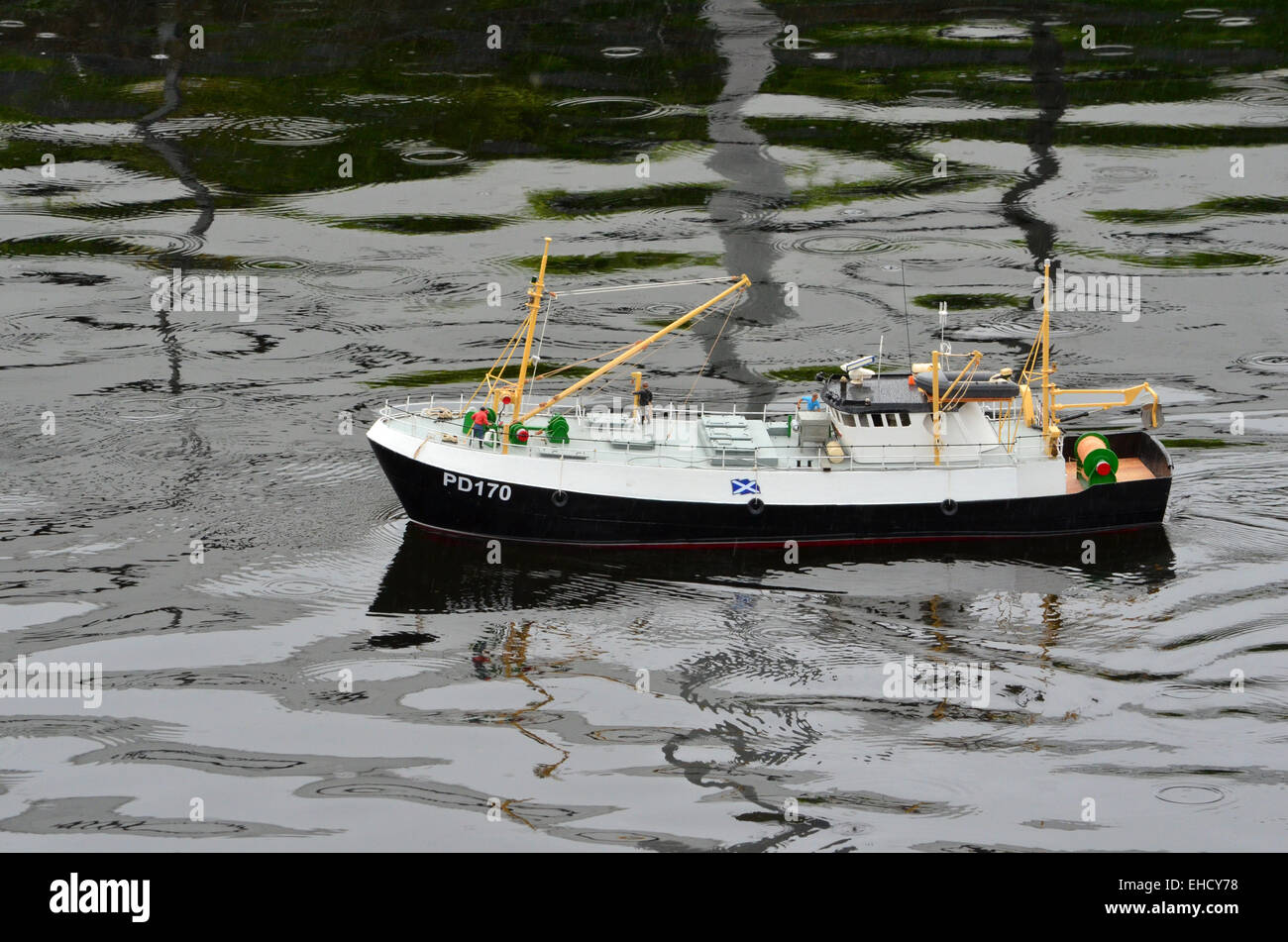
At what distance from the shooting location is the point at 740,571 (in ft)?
127

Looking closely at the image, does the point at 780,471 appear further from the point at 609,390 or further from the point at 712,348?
the point at 712,348

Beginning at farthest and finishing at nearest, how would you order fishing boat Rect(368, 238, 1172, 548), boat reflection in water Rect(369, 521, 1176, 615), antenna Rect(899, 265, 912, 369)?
antenna Rect(899, 265, 912, 369) < fishing boat Rect(368, 238, 1172, 548) < boat reflection in water Rect(369, 521, 1176, 615)

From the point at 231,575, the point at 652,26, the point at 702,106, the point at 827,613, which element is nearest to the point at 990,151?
the point at 702,106

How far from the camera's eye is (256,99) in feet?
240

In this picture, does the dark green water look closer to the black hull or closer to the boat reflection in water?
the boat reflection in water

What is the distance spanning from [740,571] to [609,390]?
1349 cm

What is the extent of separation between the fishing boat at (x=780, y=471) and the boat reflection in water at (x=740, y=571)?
37cm

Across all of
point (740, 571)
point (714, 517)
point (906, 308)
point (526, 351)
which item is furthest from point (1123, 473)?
point (526, 351)

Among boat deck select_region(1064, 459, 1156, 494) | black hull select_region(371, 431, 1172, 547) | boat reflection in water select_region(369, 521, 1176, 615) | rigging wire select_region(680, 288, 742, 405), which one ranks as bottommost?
boat reflection in water select_region(369, 521, 1176, 615)

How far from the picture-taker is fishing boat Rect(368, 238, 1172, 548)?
3909 centimetres

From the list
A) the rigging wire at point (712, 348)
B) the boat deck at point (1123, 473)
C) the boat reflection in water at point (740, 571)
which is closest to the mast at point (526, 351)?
the boat reflection in water at point (740, 571)

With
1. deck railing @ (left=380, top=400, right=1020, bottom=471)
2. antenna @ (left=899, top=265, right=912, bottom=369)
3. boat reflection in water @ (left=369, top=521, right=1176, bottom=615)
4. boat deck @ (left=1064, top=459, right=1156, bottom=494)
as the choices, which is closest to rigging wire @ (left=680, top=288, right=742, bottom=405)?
antenna @ (left=899, top=265, right=912, bottom=369)

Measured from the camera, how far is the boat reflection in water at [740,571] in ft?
123

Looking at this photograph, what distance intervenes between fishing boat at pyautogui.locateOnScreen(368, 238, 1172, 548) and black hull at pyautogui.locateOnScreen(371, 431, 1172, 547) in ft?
0.11
